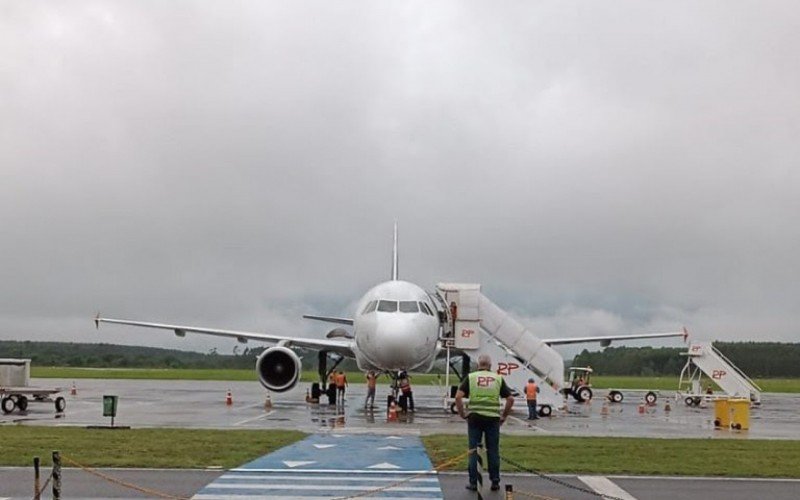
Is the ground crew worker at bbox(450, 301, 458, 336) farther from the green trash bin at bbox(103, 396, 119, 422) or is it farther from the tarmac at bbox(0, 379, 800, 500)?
the green trash bin at bbox(103, 396, 119, 422)

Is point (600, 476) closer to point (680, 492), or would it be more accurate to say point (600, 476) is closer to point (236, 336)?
point (680, 492)

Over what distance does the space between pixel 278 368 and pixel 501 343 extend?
25.1 ft

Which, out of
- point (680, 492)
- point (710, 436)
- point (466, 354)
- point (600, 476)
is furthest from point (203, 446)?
point (466, 354)

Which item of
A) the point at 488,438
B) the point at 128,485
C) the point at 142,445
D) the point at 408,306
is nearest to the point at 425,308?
the point at 408,306

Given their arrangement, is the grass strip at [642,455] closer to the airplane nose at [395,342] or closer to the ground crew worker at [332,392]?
the airplane nose at [395,342]

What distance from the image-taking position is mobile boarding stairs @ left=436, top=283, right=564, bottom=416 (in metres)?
29.5

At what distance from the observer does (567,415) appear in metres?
30.0

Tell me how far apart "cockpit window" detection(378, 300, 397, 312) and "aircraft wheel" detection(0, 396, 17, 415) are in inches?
451

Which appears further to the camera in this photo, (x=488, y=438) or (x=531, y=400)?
(x=531, y=400)

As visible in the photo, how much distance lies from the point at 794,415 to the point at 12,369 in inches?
1076

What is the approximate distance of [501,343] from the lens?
104ft

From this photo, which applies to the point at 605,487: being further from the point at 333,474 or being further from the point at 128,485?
the point at 128,485

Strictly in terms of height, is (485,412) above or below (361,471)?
above

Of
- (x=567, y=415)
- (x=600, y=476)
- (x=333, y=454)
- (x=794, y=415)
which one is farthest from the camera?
(x=794, y=415)
